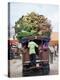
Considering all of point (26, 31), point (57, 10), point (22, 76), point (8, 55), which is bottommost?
point (22, 76)

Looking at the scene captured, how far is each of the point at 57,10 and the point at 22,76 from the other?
47 cm

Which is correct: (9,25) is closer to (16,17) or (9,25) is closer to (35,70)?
(16,17)

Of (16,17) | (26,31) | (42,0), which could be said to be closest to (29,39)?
(26,31)

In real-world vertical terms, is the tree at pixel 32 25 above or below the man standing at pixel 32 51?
above

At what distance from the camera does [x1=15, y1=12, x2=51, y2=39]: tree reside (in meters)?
1.17

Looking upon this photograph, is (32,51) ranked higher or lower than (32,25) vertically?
lower

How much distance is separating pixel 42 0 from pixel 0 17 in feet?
0.94

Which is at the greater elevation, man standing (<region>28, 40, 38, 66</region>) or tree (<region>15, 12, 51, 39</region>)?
tree (<region>15, 12, 51, 39</region>)

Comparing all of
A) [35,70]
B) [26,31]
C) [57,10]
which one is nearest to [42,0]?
[57,10]

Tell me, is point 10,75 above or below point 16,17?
below

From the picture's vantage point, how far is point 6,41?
45.3 inches

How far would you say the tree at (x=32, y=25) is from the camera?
3.84ft

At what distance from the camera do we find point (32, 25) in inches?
46.6

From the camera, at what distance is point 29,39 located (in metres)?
1.18
